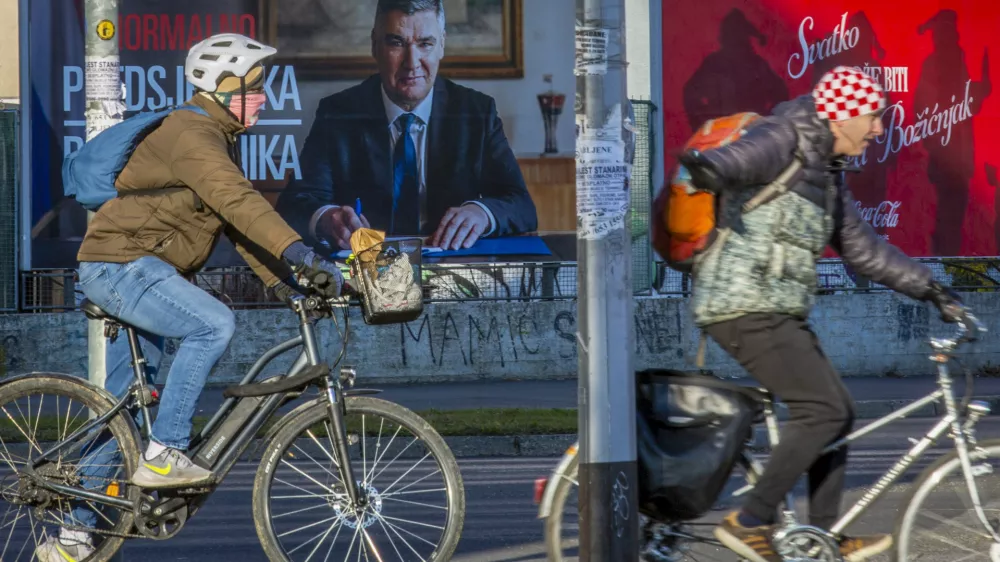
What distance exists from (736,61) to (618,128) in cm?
1292

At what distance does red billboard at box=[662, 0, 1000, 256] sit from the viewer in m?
17.1

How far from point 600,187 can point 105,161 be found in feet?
5.76

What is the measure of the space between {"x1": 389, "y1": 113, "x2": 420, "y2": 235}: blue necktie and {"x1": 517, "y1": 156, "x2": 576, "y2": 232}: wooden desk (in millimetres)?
1266

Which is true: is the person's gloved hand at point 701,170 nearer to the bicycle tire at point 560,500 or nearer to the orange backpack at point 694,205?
the orange backpack at point 694,205

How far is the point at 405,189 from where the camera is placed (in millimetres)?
16062

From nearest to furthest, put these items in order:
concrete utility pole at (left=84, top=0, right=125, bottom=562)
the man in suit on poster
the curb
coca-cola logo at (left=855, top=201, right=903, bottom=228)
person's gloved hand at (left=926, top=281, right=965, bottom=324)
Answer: person's gloved hand at (left=926, top=281, right=965, bottom=324)
concrete utility pole at (left=84, top=0, right=125, bottom=562)
the curb
the man in suit on poster
coca-cola logo at (left=855, top=201, right=903, bottom=228)

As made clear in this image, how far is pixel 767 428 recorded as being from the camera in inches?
178

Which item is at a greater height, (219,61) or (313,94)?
(313,94)

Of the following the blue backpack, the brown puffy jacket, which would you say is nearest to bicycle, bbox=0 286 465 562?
the brown puffy jacket

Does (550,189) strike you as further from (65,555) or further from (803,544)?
(803,544)

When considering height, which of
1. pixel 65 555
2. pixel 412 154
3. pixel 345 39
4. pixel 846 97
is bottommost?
pixel 65 555

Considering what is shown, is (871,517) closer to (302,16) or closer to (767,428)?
(767,428)

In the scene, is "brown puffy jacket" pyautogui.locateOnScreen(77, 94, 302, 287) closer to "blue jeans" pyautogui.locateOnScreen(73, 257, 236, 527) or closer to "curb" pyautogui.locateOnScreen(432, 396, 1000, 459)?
"blue jeans" pyautogui.locateOnScreen(73, 257, 236, 527)

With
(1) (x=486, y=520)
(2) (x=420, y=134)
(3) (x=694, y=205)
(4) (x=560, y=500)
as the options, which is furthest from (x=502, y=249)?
(3) (x=694, y=205)
